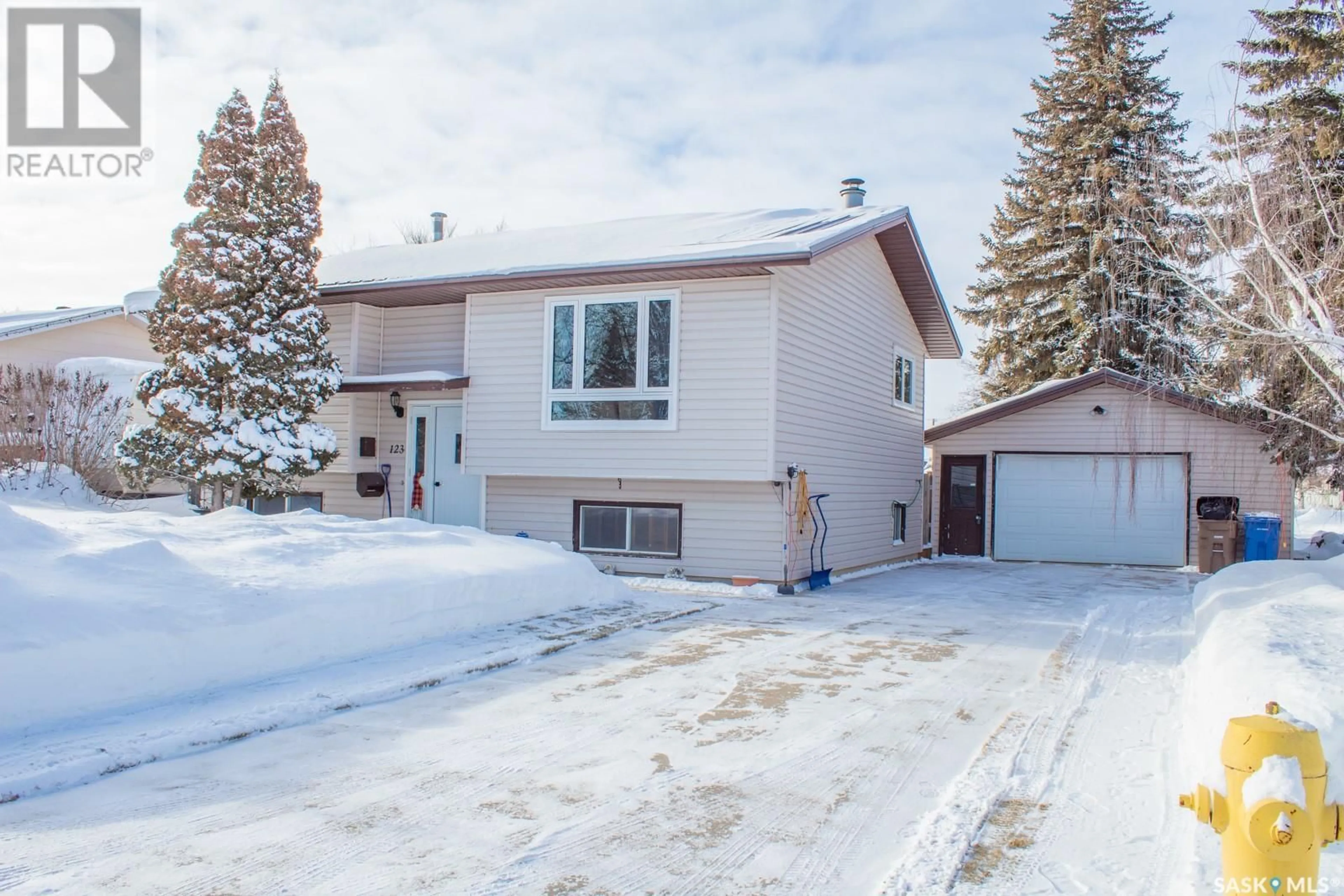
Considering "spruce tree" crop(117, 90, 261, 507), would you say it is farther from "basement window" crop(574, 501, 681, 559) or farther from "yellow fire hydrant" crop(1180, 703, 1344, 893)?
"yellow fire hydrant" crop(1180, 703, 1344, 893)

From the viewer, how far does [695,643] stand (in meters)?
8.07

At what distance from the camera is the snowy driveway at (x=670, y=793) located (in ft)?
11.4

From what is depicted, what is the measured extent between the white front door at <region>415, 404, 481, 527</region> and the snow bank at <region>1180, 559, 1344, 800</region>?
9566mm

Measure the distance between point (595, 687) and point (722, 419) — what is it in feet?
19.4

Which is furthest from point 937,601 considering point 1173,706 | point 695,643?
point 1173,706

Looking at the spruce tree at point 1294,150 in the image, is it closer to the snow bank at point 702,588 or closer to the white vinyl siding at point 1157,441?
the white vinyl siding at point 1157,441

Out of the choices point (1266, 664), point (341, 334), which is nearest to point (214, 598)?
point (1266, 664)

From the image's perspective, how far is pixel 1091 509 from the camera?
17.2 m

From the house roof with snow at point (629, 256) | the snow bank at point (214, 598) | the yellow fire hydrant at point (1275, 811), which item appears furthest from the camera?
the house roof with snow at point (629, 256)

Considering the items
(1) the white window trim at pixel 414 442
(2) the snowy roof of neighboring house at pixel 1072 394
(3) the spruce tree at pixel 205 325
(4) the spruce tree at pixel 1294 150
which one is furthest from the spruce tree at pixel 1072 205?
(3) the spruce tree at pixel 205 325

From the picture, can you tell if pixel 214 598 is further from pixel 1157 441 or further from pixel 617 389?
pixel 1157 441

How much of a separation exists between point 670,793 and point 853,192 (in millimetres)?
13341

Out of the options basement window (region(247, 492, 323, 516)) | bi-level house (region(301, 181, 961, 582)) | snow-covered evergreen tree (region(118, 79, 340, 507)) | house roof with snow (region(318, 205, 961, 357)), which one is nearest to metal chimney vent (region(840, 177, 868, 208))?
bi-level house (region(301, 181, 961, 582))

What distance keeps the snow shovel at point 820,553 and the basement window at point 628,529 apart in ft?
5.86
